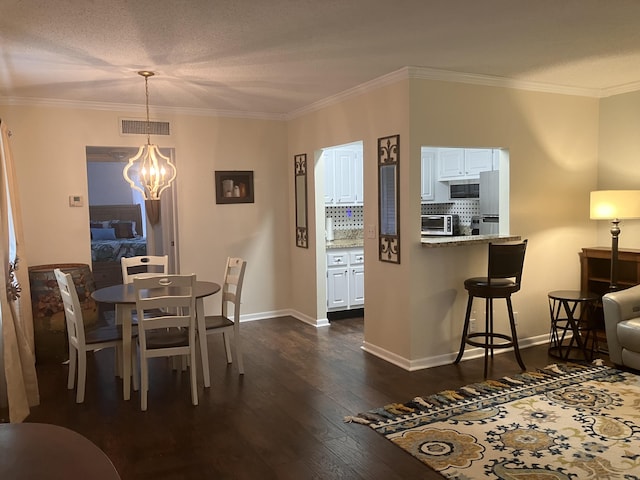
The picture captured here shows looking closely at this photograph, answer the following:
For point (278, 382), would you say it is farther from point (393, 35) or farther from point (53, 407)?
point (393, 35)

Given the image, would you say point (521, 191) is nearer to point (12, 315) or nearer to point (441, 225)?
point (441, 225)

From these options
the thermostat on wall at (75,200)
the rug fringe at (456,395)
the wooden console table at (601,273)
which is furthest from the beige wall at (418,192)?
the thermostat on wall at (75,200)

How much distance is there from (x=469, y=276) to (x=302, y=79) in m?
2.19

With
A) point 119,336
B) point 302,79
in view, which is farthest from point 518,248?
point 119,336

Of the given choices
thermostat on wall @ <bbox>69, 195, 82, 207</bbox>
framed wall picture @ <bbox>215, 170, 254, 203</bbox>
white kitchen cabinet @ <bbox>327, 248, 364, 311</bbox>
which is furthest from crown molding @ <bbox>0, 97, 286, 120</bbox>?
white kitchen cabinet @ <bbox>327, 248, 364, 311</bbox>

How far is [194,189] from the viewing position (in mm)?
5898

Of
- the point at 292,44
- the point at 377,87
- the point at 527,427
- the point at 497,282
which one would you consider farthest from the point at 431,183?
the point at 527,427

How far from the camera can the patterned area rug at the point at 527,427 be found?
2.80 meters

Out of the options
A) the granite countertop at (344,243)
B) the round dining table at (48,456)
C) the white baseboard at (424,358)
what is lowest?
the white baseboard at (424,358)

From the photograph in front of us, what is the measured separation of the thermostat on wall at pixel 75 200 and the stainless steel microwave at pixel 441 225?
13.5 ft

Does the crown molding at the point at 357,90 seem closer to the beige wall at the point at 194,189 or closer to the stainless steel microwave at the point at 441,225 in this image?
the beige wall at the point at 194,189

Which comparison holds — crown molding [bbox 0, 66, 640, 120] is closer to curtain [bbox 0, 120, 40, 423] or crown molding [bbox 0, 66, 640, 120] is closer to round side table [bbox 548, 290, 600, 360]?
curtain [bbox 0, 120, 40, 423]

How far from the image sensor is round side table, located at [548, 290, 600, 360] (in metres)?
4.63

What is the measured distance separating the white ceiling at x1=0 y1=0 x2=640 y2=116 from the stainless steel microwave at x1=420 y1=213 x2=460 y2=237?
89.1 inches
